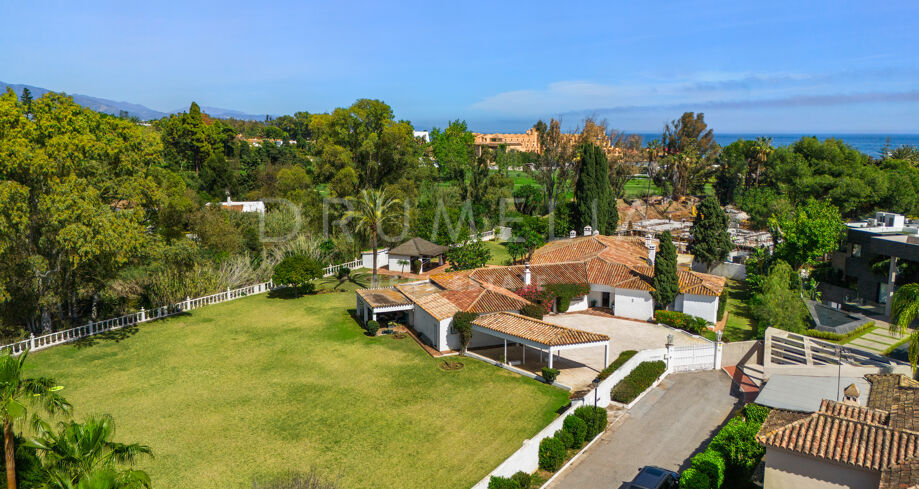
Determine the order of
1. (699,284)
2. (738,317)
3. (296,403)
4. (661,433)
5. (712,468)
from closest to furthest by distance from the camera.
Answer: (712,468) < (661,433) < (296,403) < (699,284) < (738,317)

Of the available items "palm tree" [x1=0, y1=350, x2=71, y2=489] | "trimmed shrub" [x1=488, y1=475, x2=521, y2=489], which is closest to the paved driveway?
"trimmed shrub" [x1=488, y1=475, x2=521, y2=489]

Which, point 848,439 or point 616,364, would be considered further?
point 616,364

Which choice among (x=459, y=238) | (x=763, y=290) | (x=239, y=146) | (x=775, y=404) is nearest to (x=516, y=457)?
(x=775, y=404)

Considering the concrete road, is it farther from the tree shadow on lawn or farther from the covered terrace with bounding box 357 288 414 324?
the tree shadow on lawn

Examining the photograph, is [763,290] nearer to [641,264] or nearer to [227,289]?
[641,264]

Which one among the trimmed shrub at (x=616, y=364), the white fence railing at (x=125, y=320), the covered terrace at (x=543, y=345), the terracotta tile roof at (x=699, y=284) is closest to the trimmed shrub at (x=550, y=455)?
the trimmed shrub at (x=616, y=364)

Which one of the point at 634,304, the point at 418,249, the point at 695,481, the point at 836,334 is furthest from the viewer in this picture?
the point at 418,249

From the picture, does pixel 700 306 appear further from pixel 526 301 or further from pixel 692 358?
pixel 526 301

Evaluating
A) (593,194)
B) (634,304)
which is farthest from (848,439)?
(593,194)
